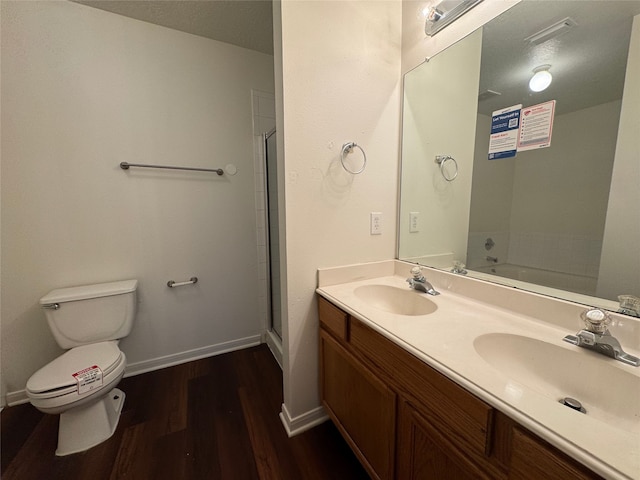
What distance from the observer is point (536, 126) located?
0.95 metres

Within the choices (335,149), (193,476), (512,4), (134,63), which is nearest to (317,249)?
(335,149)

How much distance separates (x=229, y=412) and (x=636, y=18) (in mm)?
2417

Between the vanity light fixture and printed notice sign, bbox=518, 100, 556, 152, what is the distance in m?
0.54

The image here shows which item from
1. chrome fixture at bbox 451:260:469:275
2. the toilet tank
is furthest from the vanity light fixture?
the toilet tank

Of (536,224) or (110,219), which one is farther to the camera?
(110,219)

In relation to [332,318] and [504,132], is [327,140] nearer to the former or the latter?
[504,132]

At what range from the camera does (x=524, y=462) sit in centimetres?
49

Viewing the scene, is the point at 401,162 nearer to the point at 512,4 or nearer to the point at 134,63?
the point at 512,4

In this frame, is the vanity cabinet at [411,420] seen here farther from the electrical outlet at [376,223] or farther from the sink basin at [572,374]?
the electrical outlet at [376,223]

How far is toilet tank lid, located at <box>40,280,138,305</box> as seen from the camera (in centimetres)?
141

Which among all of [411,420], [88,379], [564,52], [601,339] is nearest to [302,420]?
[411,420]

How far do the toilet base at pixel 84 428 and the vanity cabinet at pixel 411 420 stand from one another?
4.01 feet

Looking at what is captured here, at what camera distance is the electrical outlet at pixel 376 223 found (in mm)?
1443

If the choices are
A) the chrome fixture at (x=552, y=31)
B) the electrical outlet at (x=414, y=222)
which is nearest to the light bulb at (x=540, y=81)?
the chrome fixture at (x=552, y=31)
